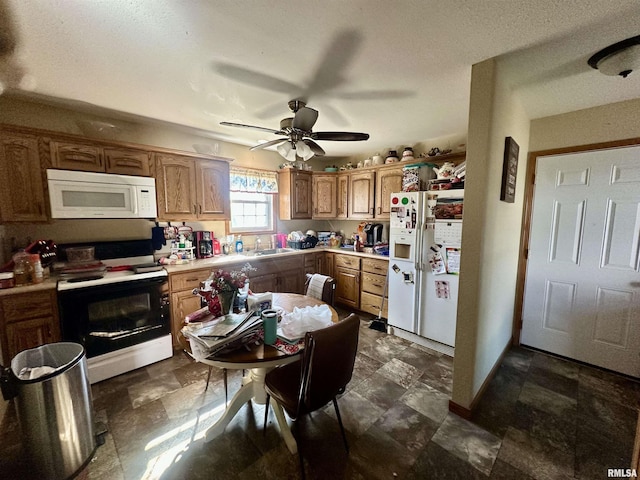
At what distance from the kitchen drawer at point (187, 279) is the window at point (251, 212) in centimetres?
98

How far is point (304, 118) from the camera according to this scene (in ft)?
6.31

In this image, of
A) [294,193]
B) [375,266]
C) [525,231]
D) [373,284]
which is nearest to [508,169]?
[525,231]

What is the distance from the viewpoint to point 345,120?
2.71 m

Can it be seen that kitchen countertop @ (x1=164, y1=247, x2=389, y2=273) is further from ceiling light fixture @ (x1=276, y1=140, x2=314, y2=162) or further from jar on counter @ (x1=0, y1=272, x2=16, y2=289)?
ceiling light fixture @ (x1=276, y1=140, x2=314, y2=162)

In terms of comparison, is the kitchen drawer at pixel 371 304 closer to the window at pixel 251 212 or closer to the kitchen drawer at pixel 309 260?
the kitchen drawer at pixel 309 260

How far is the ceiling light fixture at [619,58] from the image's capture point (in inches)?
55.3

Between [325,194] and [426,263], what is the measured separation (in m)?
2.06

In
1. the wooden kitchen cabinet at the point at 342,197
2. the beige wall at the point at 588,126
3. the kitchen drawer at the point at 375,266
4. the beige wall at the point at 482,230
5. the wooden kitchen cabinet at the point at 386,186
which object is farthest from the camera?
the wooden kitchen cabinet at the point at 342,197

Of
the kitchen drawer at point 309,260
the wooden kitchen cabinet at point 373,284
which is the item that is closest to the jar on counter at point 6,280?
the kitchen drawer at point 309,260

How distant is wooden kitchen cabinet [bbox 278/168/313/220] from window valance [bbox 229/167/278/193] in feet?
0.45

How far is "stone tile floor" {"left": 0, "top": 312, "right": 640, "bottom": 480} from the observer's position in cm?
145

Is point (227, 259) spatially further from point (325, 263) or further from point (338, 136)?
point (338, 136)

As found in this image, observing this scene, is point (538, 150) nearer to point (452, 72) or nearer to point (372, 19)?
point (452, 72)

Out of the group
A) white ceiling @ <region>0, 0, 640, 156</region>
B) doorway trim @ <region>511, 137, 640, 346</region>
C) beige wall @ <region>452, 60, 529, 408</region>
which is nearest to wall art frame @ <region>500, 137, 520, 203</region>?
beige wall @ <region>452, 60, 529, 408</region>
